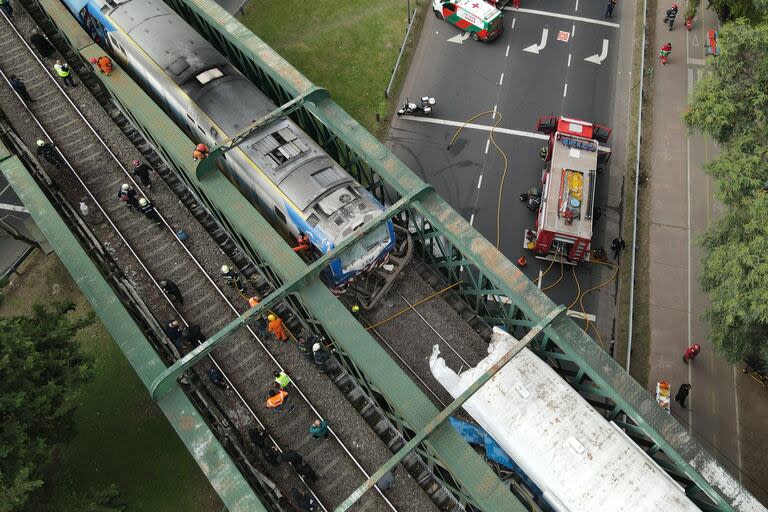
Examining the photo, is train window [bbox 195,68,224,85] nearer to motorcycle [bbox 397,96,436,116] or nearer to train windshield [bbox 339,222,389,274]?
train windshield [bbox 339,222,389,274]

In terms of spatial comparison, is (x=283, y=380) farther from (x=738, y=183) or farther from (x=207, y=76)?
(x=738, y=183)

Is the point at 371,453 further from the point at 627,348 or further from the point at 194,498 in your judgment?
the point at 627,348

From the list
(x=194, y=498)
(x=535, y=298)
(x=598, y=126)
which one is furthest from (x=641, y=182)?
(x=194, y=498)

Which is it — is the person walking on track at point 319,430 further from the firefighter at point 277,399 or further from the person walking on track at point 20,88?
the person walking on track at point 20,88

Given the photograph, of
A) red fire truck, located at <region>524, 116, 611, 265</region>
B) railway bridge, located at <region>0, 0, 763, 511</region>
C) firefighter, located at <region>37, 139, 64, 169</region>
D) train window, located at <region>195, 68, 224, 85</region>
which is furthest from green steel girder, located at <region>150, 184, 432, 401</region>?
firefighter, located at <region>37, 139, 64, 169</region>

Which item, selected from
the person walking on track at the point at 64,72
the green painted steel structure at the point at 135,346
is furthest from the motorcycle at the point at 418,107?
the green painted steel structure at the point at 135,346
